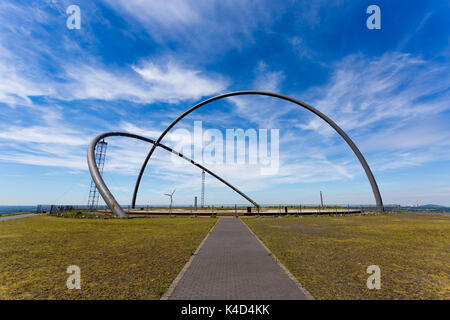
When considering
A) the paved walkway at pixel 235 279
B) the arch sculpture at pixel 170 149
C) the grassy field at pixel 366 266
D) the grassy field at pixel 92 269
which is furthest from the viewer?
the arch sculpture at pixel 170 149

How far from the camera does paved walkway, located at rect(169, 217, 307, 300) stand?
15.8 ft

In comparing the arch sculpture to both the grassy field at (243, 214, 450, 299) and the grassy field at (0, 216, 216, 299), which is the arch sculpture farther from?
the grassy field at (243, 214, 450, 299)

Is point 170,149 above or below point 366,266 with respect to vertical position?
above

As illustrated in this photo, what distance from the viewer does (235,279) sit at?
5.82 meters

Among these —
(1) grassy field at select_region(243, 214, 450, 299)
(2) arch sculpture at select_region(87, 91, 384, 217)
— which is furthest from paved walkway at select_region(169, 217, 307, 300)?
(2) arch sculpture at select_region(87, 91, 384, 217)

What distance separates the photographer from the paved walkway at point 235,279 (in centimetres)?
482

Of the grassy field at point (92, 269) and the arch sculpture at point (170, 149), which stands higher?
the arch sculpture at point (170, 149)

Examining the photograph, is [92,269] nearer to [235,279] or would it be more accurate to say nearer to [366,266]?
[235,279]

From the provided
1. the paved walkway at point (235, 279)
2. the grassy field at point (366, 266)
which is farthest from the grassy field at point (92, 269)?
the grassy field at point (366, 266)

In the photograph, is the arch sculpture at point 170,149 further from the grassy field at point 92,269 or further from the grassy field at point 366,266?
the grassy field at point 366,266

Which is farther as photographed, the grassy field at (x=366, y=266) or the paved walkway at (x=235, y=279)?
the grassy field at (x=366, y=266)

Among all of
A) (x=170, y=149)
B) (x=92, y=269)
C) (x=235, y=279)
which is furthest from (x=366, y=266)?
(x=170, y=149)

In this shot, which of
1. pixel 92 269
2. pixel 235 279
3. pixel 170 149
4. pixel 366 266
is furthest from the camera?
pixel 170 149
